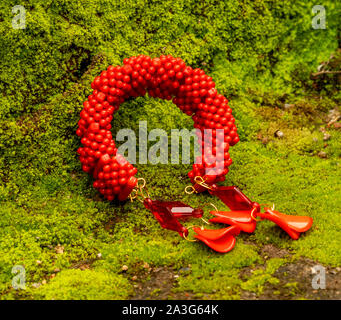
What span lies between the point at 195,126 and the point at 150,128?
1.55 ft

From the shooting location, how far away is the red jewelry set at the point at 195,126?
12.4ft

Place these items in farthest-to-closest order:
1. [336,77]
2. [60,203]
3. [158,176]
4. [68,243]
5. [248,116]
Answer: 1. [336,77]
2. [248,116]
3. [158,176]
4. [60,203]
5. [68,243]

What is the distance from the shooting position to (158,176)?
4.34 meters

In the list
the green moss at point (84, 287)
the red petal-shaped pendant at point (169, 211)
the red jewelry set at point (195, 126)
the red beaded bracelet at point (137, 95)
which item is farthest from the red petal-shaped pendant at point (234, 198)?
the green moss at point (84, 287)

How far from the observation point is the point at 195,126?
432 centimetres

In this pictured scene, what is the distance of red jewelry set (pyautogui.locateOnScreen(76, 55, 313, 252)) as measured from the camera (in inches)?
149

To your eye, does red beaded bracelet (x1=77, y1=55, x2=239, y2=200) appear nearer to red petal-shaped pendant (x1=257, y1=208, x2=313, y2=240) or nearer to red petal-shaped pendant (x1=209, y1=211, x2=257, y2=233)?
red petal-shaped pendant (x1=209, y1=211, x2=257, y2=233)

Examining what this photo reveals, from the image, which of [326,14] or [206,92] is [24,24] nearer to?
[206,92]

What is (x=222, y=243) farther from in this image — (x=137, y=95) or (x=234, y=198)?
(x=137, y=95)

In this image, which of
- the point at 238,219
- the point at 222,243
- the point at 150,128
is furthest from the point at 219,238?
the point at 150,128

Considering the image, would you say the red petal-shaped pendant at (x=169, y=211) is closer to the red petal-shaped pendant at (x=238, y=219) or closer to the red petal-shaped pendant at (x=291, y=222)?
the red petal-shaped pendant at (x=238, y=219)

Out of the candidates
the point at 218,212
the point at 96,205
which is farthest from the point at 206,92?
the point at 96,205

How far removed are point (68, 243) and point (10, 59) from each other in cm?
169

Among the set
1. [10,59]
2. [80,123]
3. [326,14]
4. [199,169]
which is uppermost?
[326,14]
